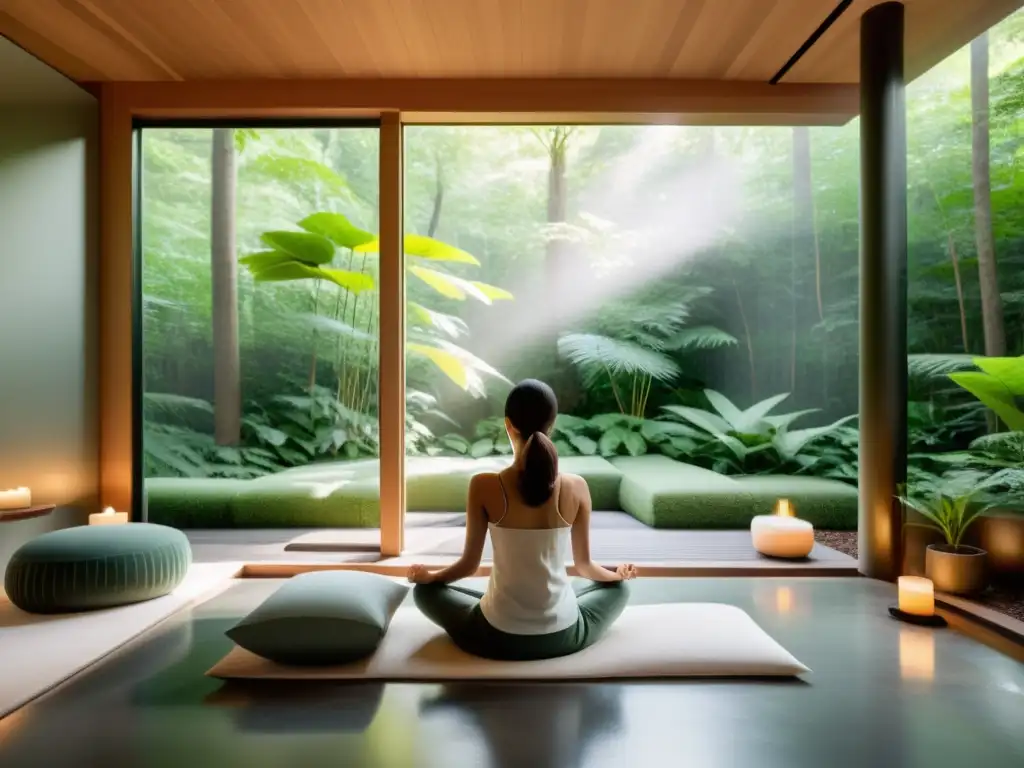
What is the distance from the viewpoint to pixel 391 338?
326cm

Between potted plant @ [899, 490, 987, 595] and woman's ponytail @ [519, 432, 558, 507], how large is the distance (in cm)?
190

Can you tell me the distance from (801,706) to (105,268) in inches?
144

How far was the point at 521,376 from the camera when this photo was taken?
6.34 m

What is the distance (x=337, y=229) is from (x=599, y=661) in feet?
9.61

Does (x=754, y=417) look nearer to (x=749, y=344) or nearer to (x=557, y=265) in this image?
(x=749, y=344)

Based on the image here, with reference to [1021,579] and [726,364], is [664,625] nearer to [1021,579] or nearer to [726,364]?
[1021,579]

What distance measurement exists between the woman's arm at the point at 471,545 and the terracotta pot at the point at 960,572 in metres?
2.01

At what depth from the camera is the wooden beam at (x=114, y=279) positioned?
3328 mm

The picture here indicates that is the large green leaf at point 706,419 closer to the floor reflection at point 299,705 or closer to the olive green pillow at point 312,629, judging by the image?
the olive green pillow at point 312,629

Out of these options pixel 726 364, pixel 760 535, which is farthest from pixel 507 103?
pixel 726 364

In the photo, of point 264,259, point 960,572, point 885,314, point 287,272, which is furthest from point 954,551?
point 264,259

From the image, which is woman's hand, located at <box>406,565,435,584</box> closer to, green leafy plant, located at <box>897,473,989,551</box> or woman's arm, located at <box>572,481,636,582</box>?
woman's arm, located at <box>572,481,636,582</box>

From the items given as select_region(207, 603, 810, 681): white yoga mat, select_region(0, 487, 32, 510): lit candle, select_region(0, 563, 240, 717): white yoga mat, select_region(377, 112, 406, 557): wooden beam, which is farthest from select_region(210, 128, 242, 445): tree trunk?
select_region(207, 603, 810, 681): white yoga mat

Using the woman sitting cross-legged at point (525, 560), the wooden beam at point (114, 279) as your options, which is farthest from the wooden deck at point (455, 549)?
the woman sitting cross-legged at point (525, 560)
